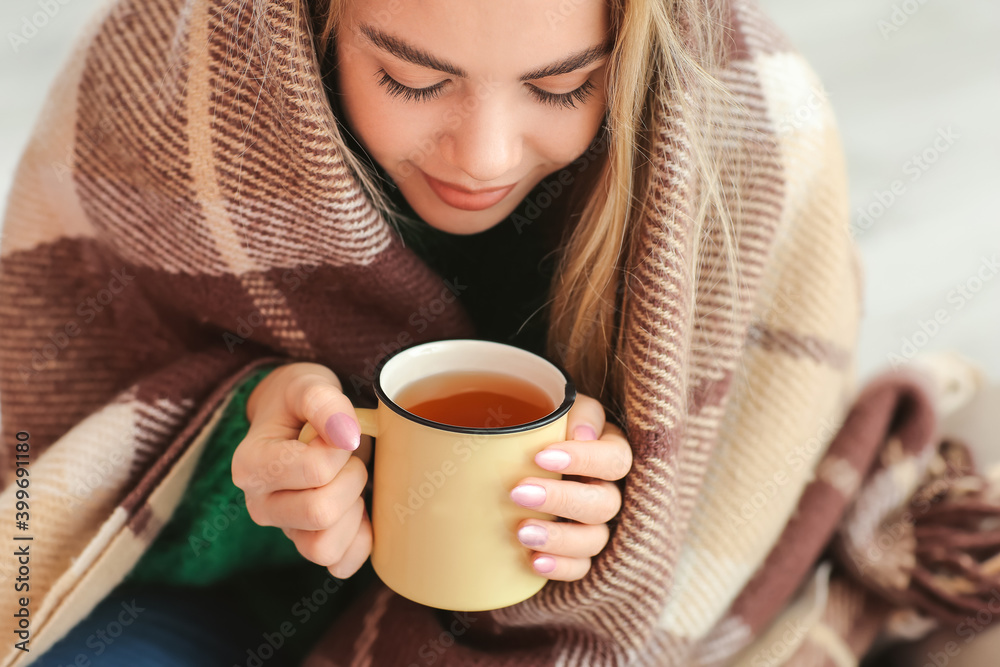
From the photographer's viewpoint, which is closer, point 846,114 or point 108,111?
point 108,111

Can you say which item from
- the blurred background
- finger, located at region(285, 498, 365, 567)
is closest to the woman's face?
finger, located at region(285, 498, 365, 567)

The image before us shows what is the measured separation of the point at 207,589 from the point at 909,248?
3.66ft

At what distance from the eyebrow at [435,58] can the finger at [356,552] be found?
29 cm

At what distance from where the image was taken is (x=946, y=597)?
28.9 inches

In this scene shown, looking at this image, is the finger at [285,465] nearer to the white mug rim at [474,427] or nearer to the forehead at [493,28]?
the white mug rim at [474,427]

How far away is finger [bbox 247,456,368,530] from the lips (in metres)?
0.21

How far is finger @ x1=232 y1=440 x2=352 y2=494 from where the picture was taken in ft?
1.61

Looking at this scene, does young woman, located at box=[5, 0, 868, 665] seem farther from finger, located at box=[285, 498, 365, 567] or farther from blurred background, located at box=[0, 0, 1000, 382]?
blurred background, located at box=[0, 0, 1000, 382]

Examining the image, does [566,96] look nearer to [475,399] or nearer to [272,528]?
[475,399]

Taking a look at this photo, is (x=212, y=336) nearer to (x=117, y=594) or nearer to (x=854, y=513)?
(x=117, y=594)

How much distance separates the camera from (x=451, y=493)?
471mm

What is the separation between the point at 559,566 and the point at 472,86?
1.01 feet

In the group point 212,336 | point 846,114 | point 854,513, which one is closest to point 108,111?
point 212,336

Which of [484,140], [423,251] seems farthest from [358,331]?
[484,140]
